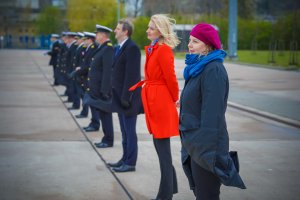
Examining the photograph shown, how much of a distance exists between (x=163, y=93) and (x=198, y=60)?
149 cm

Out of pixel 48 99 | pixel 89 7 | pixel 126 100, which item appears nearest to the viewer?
pixel 126 100

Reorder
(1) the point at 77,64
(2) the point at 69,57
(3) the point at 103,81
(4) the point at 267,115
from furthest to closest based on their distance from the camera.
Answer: (2) the point at 69,57
(1) the point at 77,64
(4) the point at 267,115
(3) the point at 103,81

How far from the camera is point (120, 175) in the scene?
642cm

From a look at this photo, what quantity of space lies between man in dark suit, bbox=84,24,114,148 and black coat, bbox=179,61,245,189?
4.25 metres

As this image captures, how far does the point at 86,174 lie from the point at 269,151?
3057 mm

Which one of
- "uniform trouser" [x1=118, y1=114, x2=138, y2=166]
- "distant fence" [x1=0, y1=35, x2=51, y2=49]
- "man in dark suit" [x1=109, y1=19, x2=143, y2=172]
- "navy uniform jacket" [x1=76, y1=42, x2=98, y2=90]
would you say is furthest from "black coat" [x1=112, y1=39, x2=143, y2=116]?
"distant fence" [x1=0, y1=35, x2=51, y2=49]

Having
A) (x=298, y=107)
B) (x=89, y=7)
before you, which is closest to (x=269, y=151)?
(x=298, y=107)

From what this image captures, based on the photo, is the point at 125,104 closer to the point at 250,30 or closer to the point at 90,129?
the point at 90,129

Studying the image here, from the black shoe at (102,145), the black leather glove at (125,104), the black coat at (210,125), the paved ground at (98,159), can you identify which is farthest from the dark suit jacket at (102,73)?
the black coat at (210,125)

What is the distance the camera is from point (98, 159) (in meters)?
7.32

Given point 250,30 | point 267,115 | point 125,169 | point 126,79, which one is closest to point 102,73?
point 126,79

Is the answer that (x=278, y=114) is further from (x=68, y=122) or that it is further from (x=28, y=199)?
(x=28, y=199)

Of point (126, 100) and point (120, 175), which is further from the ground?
point (126, 100)

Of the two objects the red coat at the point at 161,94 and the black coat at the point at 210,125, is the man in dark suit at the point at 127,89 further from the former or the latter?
the black coat at the point at 210,125
